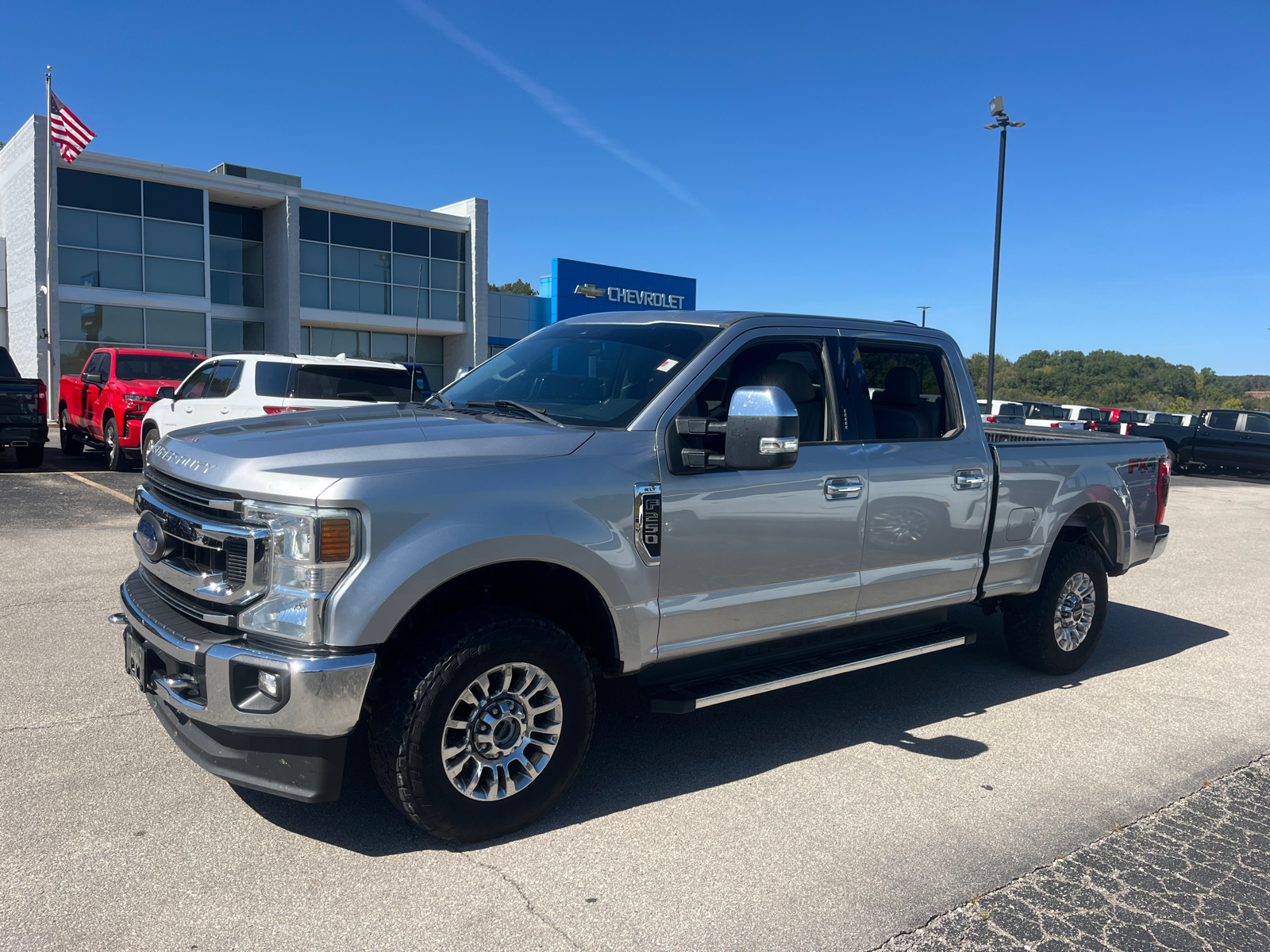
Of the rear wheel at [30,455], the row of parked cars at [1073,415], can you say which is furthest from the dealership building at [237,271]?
the row of parked cars at [1073,415]

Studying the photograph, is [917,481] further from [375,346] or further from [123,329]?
[375,346]

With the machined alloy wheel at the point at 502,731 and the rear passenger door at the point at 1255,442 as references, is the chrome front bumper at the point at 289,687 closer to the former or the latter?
the machined alloy wheel at the point at 502,731

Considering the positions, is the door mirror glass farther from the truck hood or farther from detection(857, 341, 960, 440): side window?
detection(857, 341, 960, 440): side window

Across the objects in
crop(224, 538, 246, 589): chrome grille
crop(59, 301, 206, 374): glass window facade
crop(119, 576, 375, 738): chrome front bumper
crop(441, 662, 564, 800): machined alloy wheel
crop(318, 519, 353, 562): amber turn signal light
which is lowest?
crop(441, 662, 564, 800): machined alloy wheel

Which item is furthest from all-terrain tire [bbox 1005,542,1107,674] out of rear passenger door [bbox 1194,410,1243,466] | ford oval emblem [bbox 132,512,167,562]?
rear passenger door [bbox 1194,410,1243,466]

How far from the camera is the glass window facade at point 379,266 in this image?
2989 cm

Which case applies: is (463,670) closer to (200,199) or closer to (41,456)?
(41,456)

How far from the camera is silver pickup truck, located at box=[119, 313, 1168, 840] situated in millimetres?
3012

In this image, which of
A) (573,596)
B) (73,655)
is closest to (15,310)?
(73,655)

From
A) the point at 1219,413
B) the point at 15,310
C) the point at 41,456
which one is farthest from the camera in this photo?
the point at 15,310

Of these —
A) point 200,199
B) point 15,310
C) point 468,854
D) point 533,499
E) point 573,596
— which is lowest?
point 468,854

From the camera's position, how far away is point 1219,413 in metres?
23.5

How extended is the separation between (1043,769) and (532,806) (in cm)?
233

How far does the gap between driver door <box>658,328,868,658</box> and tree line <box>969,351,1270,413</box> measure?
86055mm
